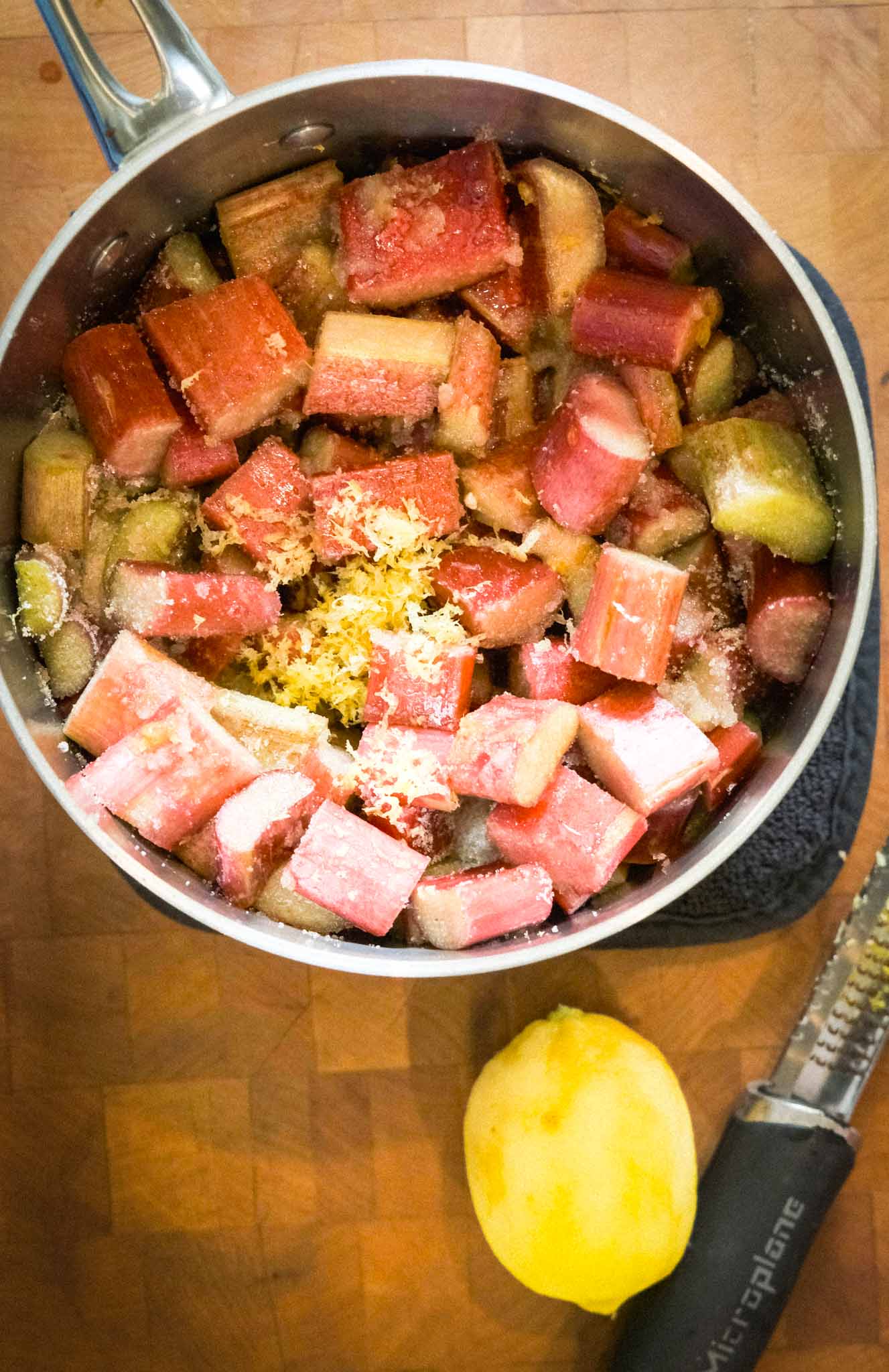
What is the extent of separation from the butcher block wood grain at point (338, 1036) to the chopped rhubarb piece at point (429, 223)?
1.15 feet

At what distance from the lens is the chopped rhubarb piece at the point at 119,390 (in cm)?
122

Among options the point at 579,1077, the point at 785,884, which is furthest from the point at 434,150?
the point at 579,1077

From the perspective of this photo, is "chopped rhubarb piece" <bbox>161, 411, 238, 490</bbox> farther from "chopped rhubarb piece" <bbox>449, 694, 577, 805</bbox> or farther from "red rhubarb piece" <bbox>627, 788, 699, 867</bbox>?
"red rhubarb piece" <bbox>627, 788, 699, 867</bbox>

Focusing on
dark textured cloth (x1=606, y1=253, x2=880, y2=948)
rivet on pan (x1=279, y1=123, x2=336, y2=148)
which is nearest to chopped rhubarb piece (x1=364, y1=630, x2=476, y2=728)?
dark textured cloth (x1=606, y1=253, x2=880, y2=948)

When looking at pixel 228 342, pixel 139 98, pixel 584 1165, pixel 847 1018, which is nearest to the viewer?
pixel 139 98

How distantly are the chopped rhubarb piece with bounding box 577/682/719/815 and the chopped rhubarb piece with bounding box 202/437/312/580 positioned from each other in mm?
390

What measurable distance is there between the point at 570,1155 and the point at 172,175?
1224 mm

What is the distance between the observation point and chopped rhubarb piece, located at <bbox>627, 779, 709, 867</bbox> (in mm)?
1265

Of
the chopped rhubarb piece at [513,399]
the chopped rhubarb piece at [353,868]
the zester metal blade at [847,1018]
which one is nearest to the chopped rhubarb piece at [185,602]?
the chopped rhubarb piece at [353,868]

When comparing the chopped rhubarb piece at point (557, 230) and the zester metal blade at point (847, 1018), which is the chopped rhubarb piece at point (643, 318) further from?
the zester metal blade at point (847, 1018)

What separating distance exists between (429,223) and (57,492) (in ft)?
1.68

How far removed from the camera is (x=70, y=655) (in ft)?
4.10

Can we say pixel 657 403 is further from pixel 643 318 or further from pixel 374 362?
pixel 374 362

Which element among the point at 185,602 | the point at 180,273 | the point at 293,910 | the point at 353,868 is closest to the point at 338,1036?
the point at 293,910
